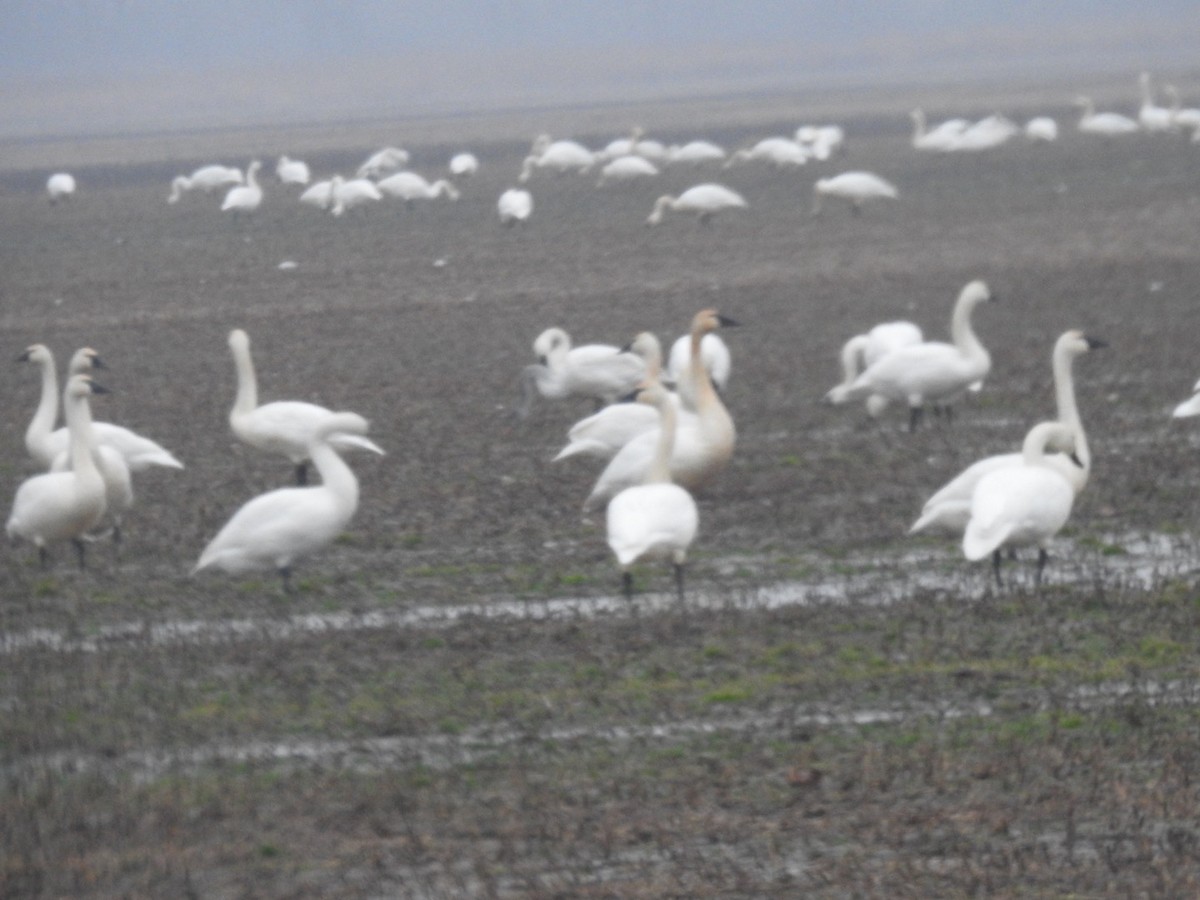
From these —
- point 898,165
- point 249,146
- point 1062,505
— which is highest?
point 249,146

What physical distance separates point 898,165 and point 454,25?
10689cm

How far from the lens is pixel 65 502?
902cm

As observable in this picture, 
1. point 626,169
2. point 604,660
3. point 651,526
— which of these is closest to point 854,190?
point 626,169

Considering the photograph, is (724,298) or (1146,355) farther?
(724,298)

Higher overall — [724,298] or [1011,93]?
[1011,93]

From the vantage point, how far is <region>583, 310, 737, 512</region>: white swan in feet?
31.9

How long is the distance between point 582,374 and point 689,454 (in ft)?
9.95

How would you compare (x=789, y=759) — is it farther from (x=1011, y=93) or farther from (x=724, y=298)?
(x=1011, y=93)

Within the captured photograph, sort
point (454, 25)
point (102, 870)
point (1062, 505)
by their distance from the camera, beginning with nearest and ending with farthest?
point (102, 870), point (1062, 505), point (454, 25)

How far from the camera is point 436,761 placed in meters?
6.27

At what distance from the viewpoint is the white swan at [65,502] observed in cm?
904

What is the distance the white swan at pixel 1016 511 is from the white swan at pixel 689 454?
1.86 meters

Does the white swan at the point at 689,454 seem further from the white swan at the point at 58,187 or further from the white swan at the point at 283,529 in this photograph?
the white swan at the point at 58,187

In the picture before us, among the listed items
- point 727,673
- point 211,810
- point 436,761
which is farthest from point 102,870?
point 727,673
